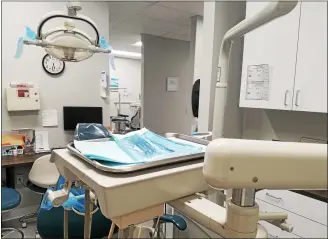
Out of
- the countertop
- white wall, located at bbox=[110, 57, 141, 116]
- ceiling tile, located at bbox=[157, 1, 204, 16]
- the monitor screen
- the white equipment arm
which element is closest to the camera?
the white equipment arm

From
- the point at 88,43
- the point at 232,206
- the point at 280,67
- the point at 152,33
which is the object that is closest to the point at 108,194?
the point at 232,206

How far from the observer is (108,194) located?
1.42 ft

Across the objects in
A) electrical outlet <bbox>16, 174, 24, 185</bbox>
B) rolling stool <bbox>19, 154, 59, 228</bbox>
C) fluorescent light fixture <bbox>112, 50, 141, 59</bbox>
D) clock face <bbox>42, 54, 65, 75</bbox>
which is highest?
fluorescent light fixture <bbox>112, 50, 141, 59</bbox>

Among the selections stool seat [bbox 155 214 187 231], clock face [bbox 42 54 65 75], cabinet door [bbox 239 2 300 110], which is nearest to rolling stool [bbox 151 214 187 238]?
stool seat [bbox 155 214 187 231]

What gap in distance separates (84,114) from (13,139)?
82 cm

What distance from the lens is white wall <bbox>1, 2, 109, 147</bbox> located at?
112 inches

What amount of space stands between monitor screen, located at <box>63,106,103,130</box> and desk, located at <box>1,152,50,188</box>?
0.51 m

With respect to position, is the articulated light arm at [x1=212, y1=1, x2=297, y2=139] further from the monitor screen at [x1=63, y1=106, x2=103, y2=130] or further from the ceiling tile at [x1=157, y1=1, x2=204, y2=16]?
the ceiling tile at [x1=157, y1=1, x2=204, y2=16]

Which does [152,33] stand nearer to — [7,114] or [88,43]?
[7,114]

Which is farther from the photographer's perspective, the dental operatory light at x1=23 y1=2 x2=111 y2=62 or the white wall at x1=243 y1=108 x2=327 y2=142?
the white wall at x1=243 y1=108 x2=327 y2=142

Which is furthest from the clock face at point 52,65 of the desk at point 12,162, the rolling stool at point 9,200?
the rolling stool at point 9,200

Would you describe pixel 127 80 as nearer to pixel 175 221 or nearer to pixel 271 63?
pixel 271 63

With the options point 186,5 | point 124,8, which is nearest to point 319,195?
point 186,5

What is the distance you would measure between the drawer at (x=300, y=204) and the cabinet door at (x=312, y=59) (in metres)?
0.57
